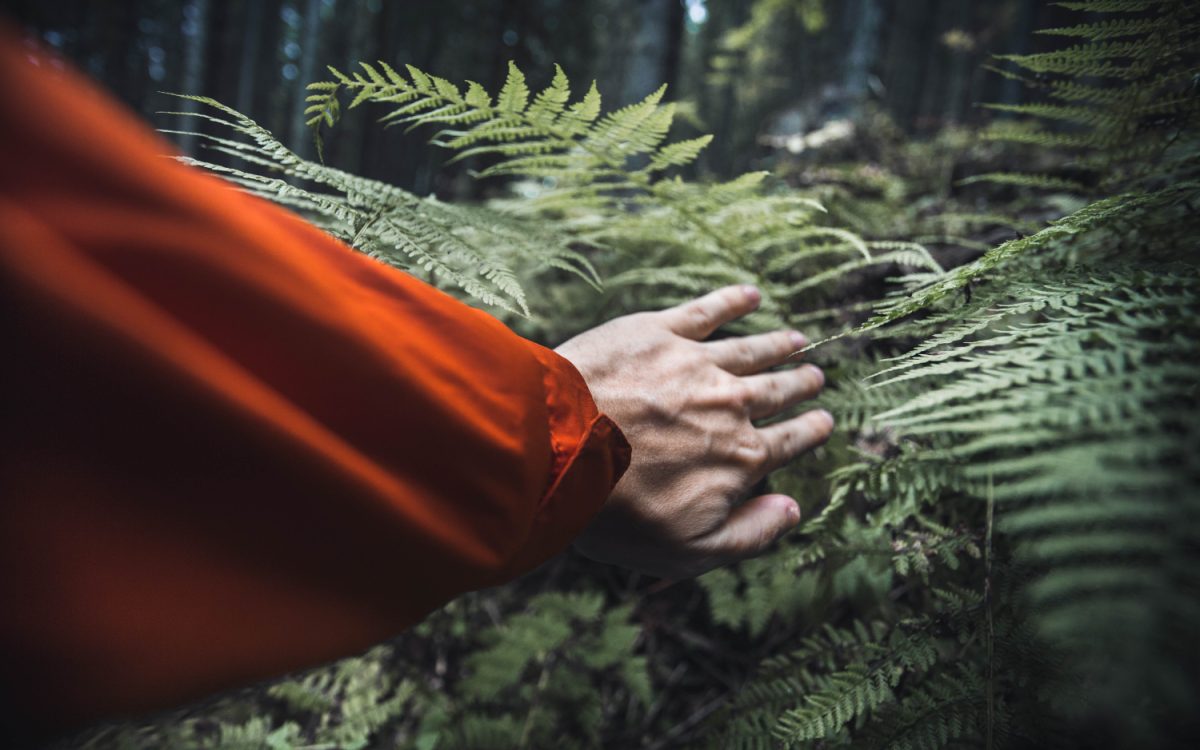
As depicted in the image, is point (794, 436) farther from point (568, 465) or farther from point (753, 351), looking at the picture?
point (568, 465)

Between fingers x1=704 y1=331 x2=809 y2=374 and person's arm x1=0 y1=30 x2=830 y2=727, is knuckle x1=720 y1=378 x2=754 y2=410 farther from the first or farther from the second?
person's arm x1=0 y1=30 x2=830 y2=727

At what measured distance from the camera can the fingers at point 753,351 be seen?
4.32 feet

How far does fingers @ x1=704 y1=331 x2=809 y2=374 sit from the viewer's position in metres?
1.32

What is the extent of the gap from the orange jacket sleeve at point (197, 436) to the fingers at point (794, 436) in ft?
2.26

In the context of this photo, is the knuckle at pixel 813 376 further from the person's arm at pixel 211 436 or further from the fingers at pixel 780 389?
the person's arm at pixel 211 436

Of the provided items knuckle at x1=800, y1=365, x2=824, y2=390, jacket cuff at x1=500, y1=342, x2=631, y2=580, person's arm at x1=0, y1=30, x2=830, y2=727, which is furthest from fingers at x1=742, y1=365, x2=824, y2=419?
person's arm at x1=0, y1=30, x2=830, y2=727

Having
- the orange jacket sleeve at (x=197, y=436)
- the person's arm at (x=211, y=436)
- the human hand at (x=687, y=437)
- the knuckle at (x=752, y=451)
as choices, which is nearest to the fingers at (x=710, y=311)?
the human hand at (x=687, y=437)

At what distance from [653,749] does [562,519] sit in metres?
1.29

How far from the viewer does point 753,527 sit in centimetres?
118

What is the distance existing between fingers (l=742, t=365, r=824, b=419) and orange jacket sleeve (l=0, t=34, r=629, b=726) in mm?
707

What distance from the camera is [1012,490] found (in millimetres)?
476

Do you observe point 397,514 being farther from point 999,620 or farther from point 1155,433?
point 999,620

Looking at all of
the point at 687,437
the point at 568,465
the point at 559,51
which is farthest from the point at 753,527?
the point at 559,51

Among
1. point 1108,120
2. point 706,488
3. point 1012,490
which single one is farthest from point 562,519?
point 1108,120
